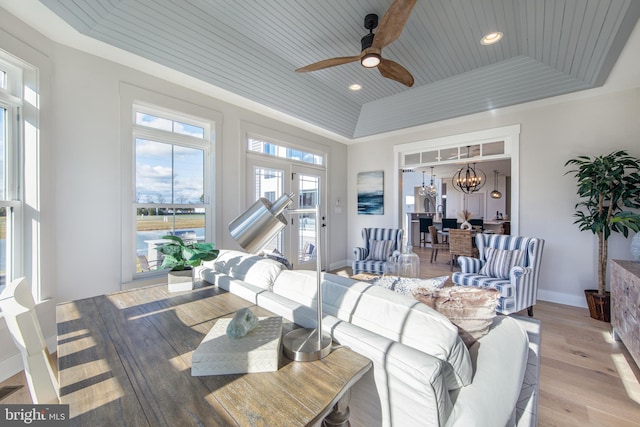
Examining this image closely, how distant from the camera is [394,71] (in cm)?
272

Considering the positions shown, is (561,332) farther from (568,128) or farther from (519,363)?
(568,128)

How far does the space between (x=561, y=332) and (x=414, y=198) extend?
7760 millimetres

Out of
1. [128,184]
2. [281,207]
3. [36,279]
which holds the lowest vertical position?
[36,279]

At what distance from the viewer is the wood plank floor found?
1.61 meters

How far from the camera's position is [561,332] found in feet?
8.71

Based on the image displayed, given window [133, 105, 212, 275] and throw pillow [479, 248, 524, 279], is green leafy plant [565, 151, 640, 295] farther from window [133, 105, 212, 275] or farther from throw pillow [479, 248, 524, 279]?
window [133, 105, 212, 275]

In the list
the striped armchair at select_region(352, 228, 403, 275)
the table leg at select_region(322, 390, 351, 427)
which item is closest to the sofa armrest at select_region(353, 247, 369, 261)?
the striped armchair at select_region(352, 228, 403, 275)

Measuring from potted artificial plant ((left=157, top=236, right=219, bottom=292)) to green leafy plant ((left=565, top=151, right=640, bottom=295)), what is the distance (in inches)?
156

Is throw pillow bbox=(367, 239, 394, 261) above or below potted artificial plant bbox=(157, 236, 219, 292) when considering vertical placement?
below

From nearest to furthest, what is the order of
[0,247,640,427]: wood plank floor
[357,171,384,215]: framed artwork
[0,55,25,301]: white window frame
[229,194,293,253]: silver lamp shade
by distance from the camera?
1. [229,194,293,253]: silver lamp shade
2. [0,247,640,427]: wood plank floor
3. [0,55,25,301]: white window frame
4. [357,171,384,215]: framed artwork

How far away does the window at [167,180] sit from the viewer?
9.28 feet

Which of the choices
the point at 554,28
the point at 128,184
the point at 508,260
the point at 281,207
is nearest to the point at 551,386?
the point at 508,260

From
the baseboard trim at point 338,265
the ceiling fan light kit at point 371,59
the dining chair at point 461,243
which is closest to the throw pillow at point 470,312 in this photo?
the ceiling fan light kit at point 371,59

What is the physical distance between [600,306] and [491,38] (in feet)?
10.4
